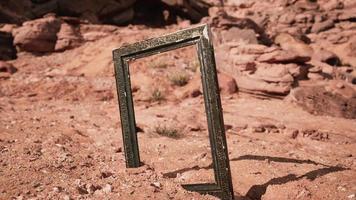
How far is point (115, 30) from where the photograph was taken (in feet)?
48.2

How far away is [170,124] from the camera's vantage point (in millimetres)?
6652

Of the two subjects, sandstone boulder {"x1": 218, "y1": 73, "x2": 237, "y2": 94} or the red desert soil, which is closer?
the red desert soil

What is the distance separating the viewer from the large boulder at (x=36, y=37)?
1255cm

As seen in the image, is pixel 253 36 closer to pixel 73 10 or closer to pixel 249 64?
pixel 249 64

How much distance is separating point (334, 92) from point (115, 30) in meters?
8.75

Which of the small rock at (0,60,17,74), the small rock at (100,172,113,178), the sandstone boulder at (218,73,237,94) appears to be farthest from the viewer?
the small rock at (0,60,17,74)

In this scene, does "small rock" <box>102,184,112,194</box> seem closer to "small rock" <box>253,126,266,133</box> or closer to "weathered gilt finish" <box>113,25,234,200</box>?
"weathered gilt finish" <box>113,25,234,200</box>

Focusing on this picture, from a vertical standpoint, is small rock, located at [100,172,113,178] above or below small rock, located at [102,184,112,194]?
below

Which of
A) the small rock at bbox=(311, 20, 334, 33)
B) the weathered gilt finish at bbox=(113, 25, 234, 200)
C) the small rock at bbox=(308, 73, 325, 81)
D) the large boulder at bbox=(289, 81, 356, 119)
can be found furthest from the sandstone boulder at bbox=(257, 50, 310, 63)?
the small rock at bbox=(311, 20, 334, 33)

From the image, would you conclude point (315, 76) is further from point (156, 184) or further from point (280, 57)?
point (156, 184)

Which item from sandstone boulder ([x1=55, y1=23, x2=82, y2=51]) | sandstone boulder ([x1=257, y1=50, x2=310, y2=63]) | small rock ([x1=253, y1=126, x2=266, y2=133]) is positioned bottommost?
small rock ([x1=253, y1=126, x2=266, y2=133])

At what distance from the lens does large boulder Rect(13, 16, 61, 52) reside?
1255cm

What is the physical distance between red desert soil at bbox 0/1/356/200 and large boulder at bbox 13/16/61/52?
0.16 meters

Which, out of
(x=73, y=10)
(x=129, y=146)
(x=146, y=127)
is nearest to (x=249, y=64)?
(x=146, y=127)
